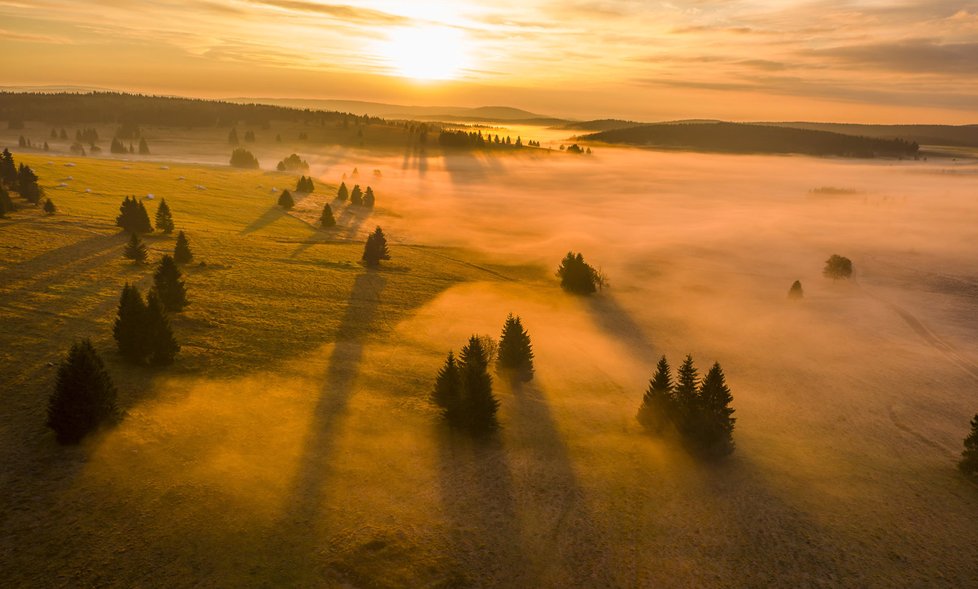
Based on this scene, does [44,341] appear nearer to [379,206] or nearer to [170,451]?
[170,451]

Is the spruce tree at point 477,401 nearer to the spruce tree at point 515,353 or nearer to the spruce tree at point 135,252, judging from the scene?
the spruce tree at point 515,353

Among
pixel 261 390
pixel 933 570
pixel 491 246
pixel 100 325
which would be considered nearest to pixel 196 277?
pixel 100 325

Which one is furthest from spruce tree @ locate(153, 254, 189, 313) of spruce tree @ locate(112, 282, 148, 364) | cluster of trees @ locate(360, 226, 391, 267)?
cluster of trees @ locate(360, 226, 391, 267)

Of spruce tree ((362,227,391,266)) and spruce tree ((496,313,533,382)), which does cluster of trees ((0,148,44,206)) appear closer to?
spruce tree ((362,227,391,266))

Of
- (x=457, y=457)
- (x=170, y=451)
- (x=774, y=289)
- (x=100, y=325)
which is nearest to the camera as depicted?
(x=170, y=451)

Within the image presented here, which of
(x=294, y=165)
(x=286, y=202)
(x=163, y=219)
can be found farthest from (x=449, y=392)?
(x=294, y=165)

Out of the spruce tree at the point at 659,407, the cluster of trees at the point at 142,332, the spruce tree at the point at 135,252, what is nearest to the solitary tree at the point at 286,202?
the spruce tree at the point at 135,252
